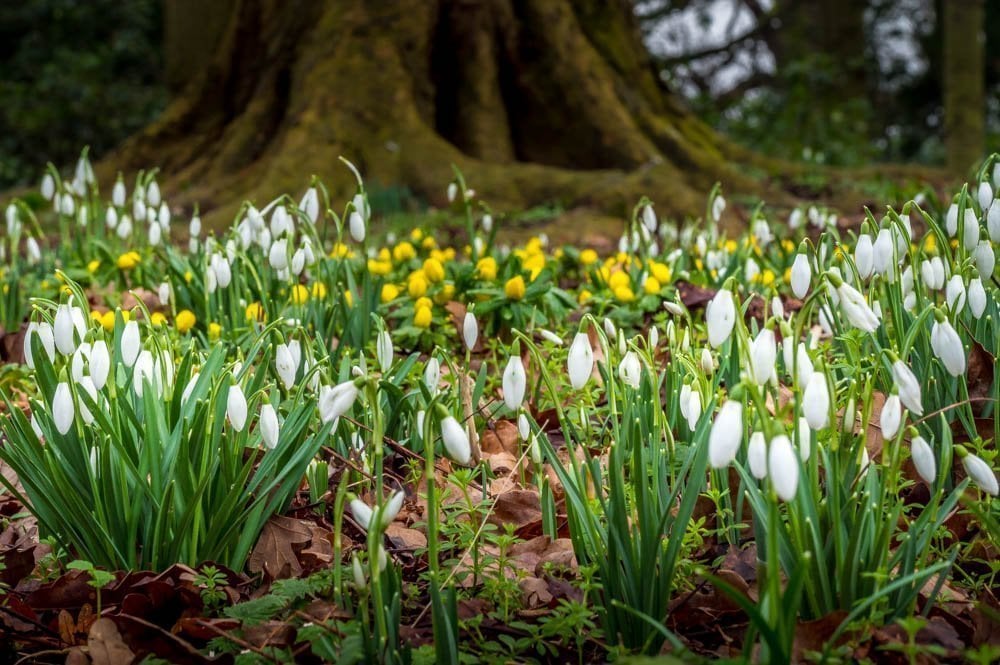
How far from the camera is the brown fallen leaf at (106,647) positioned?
175 centimetres

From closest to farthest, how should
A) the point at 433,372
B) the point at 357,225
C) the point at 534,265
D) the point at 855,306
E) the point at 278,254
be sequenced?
1. the point at 855,306
2. the point at 433,372
3. the point at 278,254
4. the point at 357,225
5. the point at 534,265

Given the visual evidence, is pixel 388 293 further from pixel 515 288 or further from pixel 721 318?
pixel 721 318

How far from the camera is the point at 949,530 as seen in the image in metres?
2.00

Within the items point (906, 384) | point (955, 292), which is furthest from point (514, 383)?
point (955, 292)

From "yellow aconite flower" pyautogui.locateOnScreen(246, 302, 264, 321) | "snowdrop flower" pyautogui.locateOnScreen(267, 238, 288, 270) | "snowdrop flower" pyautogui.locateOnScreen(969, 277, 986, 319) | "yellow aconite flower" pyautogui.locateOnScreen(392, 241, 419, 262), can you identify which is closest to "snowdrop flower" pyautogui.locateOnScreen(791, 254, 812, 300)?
"snowdrop flower" pyautogui.locateOnScreen(969, 277, 986, 319)

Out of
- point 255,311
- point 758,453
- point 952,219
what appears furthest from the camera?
point 255,311

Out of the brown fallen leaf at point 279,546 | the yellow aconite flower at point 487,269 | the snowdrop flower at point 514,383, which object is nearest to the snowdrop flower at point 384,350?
the brown fallen leaf at point 279,546

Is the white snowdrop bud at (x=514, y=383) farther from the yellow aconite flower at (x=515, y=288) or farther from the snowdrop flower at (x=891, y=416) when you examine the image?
the yellow aconite flower at (x=515, y=288)

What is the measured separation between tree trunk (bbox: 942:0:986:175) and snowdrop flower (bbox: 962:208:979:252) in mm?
7505

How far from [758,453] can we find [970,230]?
4.02ft

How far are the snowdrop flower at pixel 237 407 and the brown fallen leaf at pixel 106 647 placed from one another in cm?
40

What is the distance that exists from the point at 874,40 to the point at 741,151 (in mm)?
10117

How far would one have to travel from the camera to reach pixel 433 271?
12.2 feet

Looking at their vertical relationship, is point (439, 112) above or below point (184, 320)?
above
